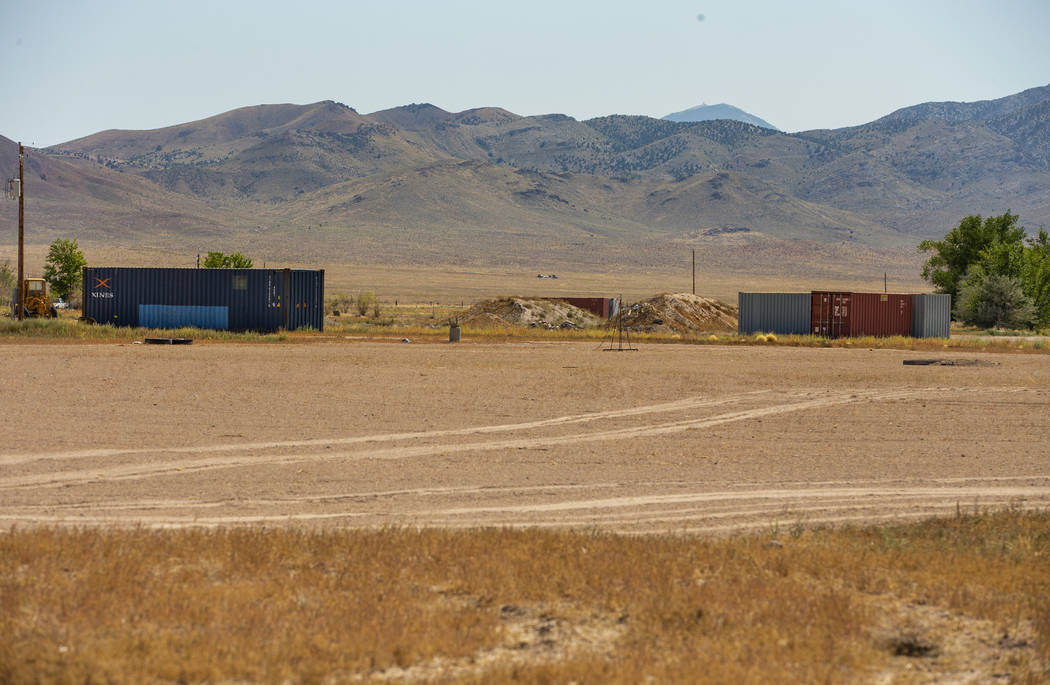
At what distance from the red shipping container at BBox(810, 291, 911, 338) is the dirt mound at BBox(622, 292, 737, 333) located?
8.37m

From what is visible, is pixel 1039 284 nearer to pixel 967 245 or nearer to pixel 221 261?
pixel 967 245

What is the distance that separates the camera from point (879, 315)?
53688 millimetres

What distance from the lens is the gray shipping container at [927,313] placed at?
179 ft

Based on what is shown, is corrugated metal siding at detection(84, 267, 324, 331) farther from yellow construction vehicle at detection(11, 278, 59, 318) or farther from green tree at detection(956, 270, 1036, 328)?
green tree at detection(956, 270, 1036, 328)

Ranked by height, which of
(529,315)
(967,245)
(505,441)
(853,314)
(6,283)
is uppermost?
(967,245)

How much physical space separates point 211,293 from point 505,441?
32.6 m

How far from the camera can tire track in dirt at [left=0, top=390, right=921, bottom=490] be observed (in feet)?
47.6

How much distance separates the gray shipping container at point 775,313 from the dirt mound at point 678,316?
4252 mm

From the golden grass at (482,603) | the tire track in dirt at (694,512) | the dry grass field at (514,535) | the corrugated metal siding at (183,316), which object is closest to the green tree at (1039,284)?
the dry grass field at (514,535)

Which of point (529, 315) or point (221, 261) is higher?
point (221, 261)

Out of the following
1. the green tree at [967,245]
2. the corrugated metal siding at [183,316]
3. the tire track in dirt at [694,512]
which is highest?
the green tree at [967,245]

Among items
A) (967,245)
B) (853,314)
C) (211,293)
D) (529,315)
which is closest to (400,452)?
(211,293)

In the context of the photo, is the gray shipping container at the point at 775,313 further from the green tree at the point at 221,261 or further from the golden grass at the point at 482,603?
the golden grass at the point at 482,603

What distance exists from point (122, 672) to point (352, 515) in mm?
5830
